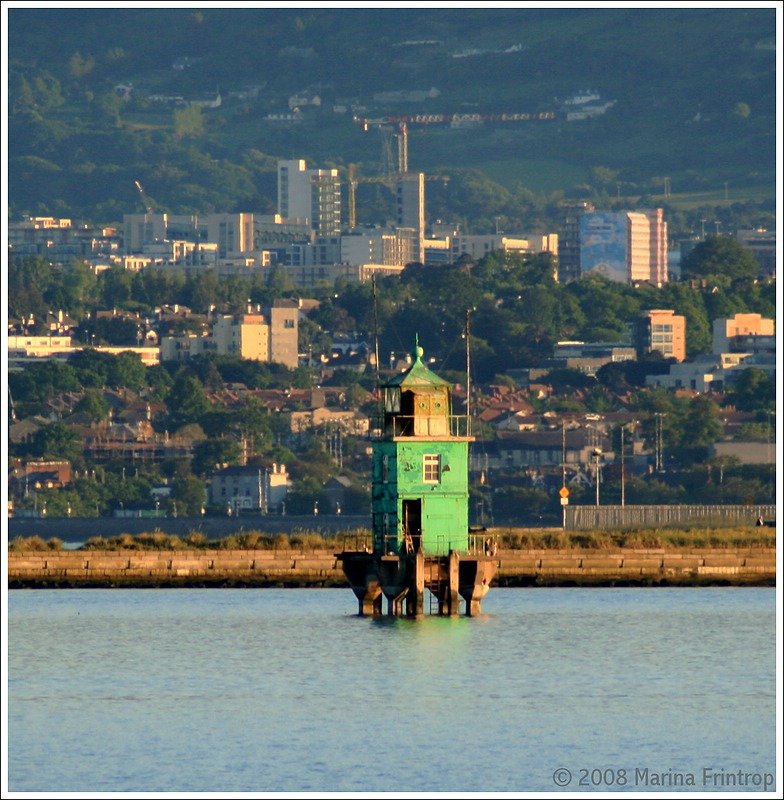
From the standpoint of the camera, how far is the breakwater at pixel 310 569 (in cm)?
6875

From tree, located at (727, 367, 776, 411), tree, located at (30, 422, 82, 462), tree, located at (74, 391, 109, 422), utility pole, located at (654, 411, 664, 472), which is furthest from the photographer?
tree, located at (74, 391, 109, 422)

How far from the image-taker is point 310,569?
6925 cm

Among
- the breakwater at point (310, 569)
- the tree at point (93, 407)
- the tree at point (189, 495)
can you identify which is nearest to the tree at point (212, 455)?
the tree at point (189, 495)

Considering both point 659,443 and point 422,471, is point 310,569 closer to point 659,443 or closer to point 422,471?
point 422,471

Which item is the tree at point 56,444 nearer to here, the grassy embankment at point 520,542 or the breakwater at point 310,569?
the grassy embankment at point 520,542

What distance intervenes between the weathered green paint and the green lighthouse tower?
2cm

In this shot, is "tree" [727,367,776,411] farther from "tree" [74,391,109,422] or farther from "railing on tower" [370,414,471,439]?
"railing on tower" [370,414,471,439]

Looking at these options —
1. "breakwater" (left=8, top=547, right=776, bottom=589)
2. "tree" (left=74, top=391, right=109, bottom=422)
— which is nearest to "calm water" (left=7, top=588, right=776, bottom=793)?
"breakwater" (left=8, top=547, right=776, bottom=589)

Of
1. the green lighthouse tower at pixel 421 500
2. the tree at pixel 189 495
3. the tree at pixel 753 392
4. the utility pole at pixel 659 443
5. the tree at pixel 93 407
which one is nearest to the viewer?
the green lighthouse tower at pixel 421 500

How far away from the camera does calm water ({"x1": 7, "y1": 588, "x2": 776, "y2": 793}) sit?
36375 millimetres

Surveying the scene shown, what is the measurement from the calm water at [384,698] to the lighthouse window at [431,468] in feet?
8.00

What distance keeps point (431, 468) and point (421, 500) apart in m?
0.58

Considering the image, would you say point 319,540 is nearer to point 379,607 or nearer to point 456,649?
point 379,607

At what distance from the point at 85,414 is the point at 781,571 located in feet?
464
